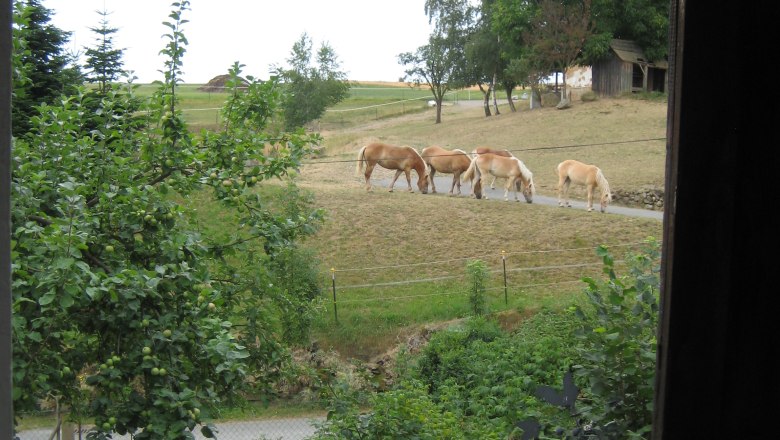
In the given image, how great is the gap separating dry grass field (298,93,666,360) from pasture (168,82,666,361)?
0.03 meters

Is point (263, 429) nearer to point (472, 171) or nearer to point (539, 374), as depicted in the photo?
point (539, 374)

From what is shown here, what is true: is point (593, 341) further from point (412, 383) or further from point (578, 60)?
point (578, 60)

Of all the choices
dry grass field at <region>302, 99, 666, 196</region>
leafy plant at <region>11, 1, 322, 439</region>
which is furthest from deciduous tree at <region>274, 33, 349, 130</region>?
leafy plant at <region>11, 1, 322, 439</region>

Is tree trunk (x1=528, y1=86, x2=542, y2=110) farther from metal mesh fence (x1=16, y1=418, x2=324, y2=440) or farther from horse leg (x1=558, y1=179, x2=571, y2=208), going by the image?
metal mesh fence (x1=16, y1=418, x2=324, y2=440)

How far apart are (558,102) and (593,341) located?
37.6 m

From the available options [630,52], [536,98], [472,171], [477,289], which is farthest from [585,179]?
[630,52]

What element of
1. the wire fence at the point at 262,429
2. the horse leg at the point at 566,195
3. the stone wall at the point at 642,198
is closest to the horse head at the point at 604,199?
the horse leg at the point at 566,195

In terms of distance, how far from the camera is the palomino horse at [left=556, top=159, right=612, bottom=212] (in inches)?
809

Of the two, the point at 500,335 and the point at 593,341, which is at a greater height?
the point at 593,341

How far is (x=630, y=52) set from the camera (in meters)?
39.3

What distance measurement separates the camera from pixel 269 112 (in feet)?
20.3

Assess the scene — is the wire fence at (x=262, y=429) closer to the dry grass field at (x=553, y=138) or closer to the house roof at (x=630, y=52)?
the dry grass field at (x=553, y=138)

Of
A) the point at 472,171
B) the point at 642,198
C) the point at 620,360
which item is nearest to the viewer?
the point at 620,360

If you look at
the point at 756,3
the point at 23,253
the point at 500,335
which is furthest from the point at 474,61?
the point at 756,3
